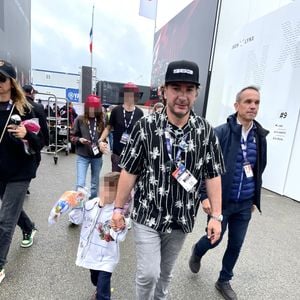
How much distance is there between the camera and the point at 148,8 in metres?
17.0

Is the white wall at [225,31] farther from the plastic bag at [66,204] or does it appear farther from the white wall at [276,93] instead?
the plastic bag at [66,204]

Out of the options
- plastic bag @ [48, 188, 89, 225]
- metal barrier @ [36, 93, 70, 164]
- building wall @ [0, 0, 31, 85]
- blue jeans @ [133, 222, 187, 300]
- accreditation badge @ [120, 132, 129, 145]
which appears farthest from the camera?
building wall @ [0, 0, 31, 85]

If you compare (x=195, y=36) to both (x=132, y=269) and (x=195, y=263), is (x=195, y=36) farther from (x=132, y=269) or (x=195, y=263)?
(x=132, y=269)

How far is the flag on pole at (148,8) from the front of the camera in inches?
661

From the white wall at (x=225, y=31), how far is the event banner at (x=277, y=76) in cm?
104

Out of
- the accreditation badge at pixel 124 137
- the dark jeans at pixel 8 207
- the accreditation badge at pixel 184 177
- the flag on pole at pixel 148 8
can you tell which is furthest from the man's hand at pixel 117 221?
the flag on pole at pixel 148 8

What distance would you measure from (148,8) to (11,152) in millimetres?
17038

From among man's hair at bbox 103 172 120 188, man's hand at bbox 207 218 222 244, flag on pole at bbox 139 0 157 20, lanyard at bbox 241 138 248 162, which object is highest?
flag on pole at bbox 139 0 157 20

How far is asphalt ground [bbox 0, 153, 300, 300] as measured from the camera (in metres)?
2.50

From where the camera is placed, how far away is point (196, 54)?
38.4 ft

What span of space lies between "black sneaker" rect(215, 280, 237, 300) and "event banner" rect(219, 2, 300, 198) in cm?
431

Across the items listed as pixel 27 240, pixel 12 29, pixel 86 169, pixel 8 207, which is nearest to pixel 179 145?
pixel 8 207

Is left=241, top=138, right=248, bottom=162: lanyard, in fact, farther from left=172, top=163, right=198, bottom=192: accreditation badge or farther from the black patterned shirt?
left=172, top=163, right=198, bottom=192: accreditation badge

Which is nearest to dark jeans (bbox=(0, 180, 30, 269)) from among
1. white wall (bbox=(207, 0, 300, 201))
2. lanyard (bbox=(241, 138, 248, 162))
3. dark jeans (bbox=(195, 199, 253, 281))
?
dark jeans (bbox=(195, 199, 253, 281))
